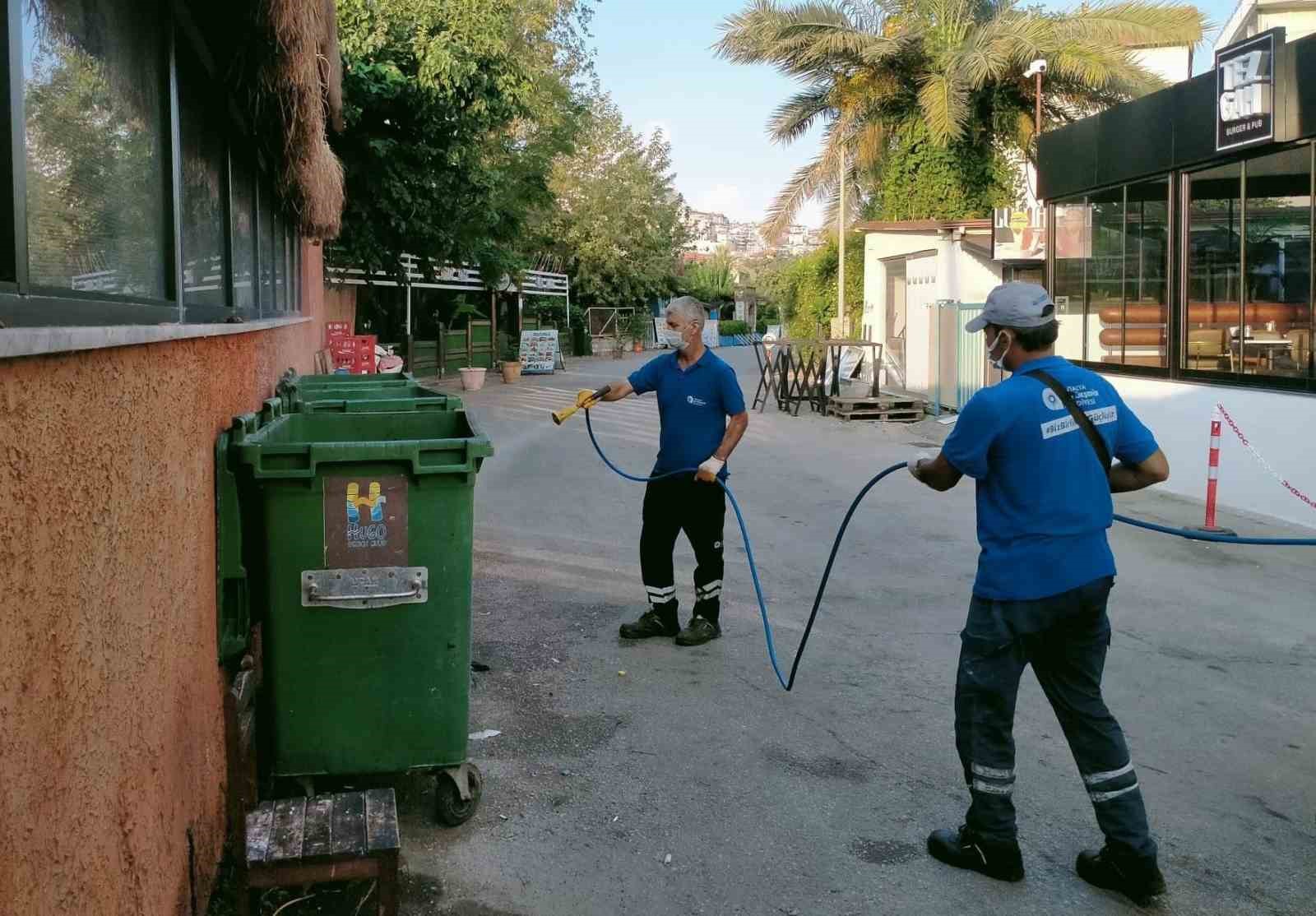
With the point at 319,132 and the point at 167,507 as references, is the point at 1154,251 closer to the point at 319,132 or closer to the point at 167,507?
the point at 319,132

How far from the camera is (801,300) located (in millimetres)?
35844

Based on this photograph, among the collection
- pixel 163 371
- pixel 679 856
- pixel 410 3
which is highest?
pixel 410 3

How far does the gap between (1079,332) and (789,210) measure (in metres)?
14.2

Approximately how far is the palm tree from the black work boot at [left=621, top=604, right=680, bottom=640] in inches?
775

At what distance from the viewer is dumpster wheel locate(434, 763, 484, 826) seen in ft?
14.4

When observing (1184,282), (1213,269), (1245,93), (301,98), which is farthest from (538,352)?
(301,98)

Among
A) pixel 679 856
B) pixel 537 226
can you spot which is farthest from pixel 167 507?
pixel 537 226

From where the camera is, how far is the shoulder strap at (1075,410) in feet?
12.9

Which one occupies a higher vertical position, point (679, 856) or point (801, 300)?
point (801, 300)

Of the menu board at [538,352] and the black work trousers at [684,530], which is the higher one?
the menu board at [538,352]

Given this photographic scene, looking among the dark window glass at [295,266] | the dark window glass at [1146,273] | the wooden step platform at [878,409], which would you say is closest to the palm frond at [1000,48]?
the wooden step platform at [878,409]

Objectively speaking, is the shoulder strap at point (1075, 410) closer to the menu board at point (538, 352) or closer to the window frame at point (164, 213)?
the window frame at point (164, 213)

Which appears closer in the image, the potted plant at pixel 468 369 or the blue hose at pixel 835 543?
the blue hose at pixel 835 543

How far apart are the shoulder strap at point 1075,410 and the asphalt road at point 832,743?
140 cm
